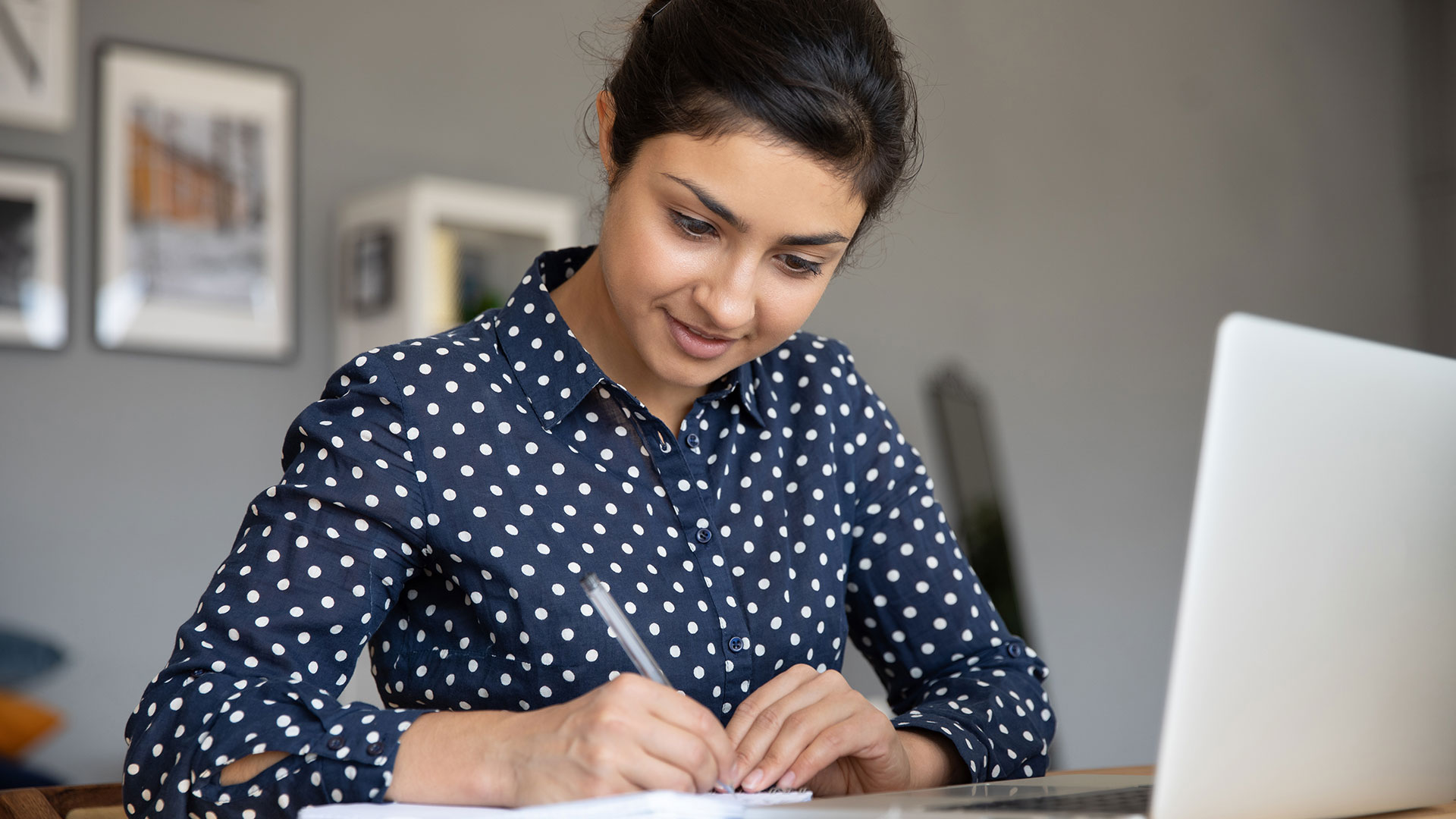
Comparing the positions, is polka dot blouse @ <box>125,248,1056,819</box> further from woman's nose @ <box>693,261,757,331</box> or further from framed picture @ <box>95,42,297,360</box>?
framed picture @ <box>95,42,297,360</box>

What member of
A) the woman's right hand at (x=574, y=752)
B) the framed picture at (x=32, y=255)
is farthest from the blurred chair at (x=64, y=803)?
the framed picture at (x=32, y=255)

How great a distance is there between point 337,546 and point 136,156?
6.79 feet

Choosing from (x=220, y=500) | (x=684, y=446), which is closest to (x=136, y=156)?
(x=220, y=500)

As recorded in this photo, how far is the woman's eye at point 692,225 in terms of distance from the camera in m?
1.02

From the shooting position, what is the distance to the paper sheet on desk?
2.22 ft

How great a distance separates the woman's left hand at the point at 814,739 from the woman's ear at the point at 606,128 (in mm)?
470

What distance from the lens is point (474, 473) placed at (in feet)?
3.43

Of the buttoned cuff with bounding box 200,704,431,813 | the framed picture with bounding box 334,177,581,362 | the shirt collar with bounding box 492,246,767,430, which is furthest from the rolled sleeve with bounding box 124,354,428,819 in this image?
the framed picture with bounding box 334,177,581,362

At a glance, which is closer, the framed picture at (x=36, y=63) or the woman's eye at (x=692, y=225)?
the woman's eye at (x=692, y=225)

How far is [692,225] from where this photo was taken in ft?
3.34

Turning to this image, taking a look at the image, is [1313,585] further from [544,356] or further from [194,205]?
[194,205]

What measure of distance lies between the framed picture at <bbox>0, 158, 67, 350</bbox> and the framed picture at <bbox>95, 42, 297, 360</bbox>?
0.24ft

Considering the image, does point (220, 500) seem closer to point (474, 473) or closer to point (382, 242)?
point (382, 242)

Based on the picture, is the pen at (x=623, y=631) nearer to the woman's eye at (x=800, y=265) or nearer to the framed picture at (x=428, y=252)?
the woman's eye at (x=800, y=265)
